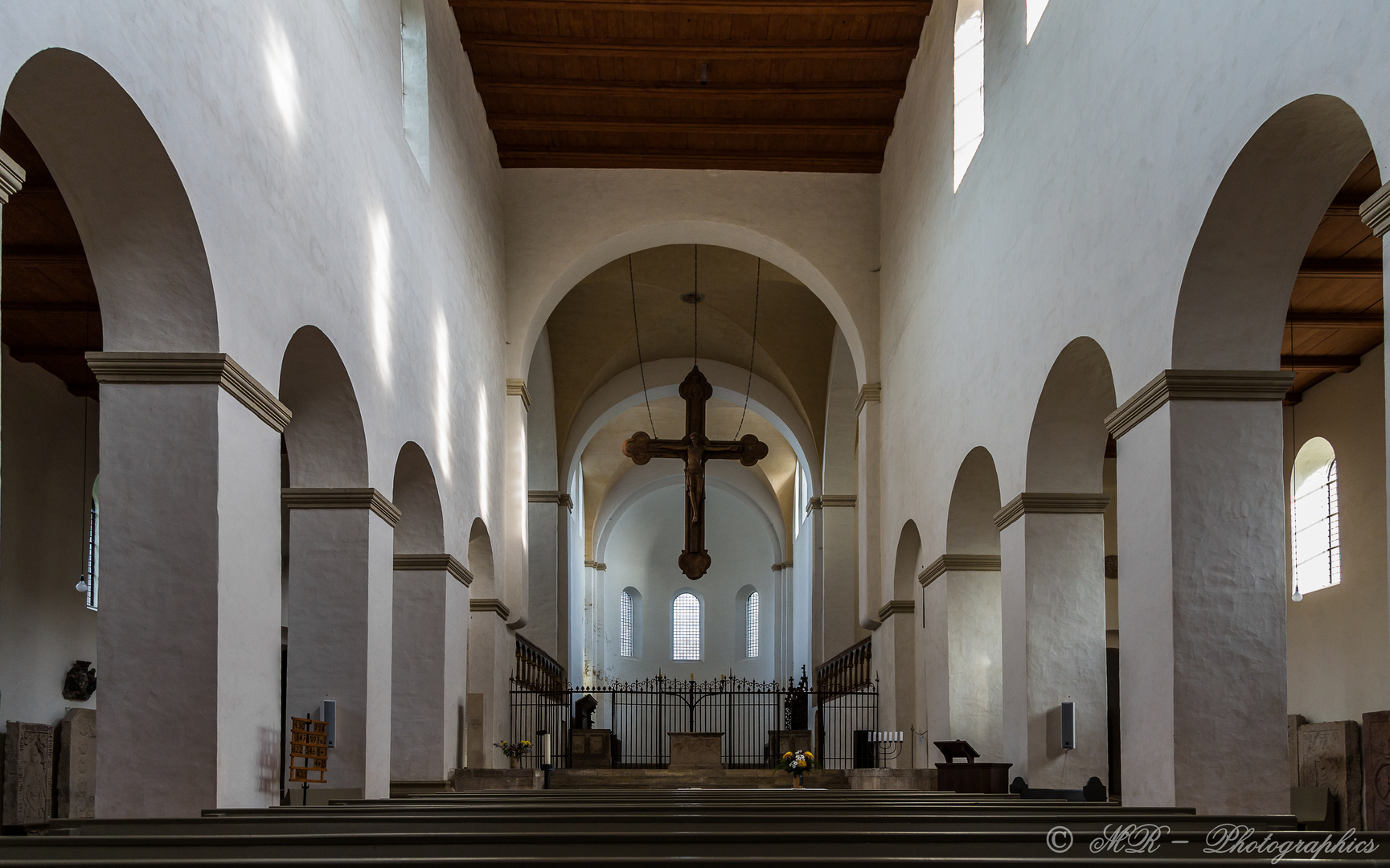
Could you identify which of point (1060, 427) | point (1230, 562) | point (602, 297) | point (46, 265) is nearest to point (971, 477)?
point (1060, 427)

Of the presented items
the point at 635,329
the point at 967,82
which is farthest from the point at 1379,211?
the point at 635,329

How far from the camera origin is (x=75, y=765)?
14008 mm

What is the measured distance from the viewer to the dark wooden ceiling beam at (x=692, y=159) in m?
16.7

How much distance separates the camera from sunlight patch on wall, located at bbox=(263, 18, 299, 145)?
25.4 ft

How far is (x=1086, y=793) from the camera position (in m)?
8.83

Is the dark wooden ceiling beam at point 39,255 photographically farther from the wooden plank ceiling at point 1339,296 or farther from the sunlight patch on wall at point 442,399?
the wooden plank ceiling at point 1339,296

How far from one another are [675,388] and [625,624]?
1299 centimetres

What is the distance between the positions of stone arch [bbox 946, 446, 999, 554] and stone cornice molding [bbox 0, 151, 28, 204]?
8.65 m

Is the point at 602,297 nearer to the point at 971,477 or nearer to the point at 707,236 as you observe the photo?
the point at 707,236

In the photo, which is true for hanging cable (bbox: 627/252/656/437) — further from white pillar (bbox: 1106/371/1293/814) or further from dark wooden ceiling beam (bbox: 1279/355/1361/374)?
white pillar (bbox: 1106/371/1293/814)

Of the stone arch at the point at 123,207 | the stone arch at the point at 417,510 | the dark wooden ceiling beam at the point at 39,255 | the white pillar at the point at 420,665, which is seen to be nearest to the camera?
the stone arch at the point at 123,207

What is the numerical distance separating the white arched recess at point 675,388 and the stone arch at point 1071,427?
497 inches

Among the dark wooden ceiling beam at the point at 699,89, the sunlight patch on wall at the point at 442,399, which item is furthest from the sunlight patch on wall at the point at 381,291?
the dark wooden ceiling beam at the point at 699,89

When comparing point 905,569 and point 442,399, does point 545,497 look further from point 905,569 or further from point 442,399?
point 442,399
